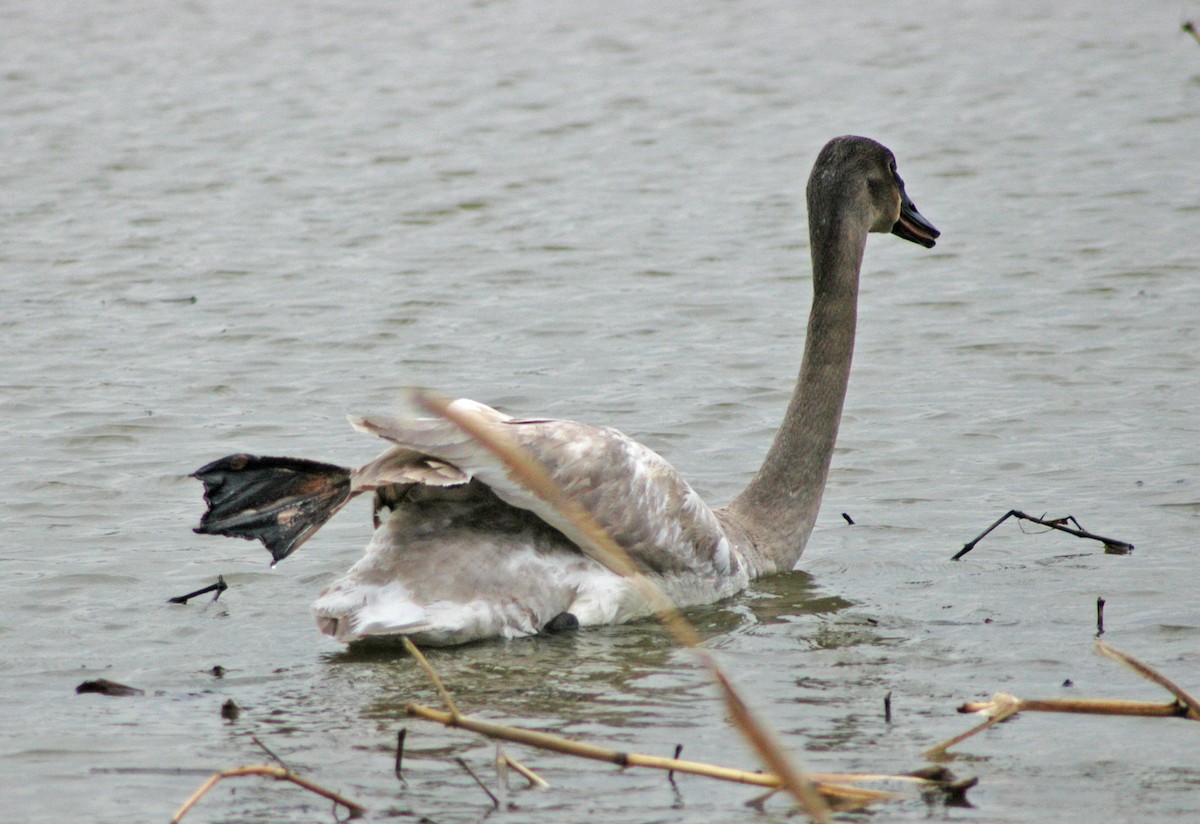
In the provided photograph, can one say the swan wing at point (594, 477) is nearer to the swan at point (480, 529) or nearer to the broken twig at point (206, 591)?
the swan at point (480, 529)

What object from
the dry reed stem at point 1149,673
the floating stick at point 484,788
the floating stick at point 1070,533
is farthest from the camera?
the floating stick at point 1070,533

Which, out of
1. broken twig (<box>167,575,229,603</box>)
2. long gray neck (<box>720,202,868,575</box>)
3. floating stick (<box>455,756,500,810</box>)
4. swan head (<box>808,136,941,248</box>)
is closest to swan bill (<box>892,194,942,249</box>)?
swan head (<box>808,136,941,248</box>)

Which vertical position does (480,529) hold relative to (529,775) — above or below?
above

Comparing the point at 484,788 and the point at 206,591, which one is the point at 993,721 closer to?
the point at 484,788

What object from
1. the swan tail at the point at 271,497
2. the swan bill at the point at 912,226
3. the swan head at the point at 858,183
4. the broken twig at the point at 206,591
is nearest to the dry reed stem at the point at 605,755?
the swan tail at the point at 271,497

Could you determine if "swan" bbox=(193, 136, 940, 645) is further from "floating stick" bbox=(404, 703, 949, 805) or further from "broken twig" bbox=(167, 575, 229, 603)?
"floating stick" bbox=(404, 703, 949, 805)

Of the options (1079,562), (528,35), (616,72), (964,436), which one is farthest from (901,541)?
(528,35)

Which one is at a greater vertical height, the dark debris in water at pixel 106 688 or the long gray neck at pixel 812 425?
the long gray neck at pixel 812 425

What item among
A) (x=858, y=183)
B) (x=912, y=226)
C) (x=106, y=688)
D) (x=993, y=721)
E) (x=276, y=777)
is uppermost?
(x=858, y=183)

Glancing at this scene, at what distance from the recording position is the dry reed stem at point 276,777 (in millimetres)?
4172

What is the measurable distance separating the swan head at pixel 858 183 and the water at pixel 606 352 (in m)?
1.34

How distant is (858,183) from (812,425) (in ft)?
3.39

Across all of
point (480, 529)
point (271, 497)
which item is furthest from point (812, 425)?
point (271, 497)

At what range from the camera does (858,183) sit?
742 cm
